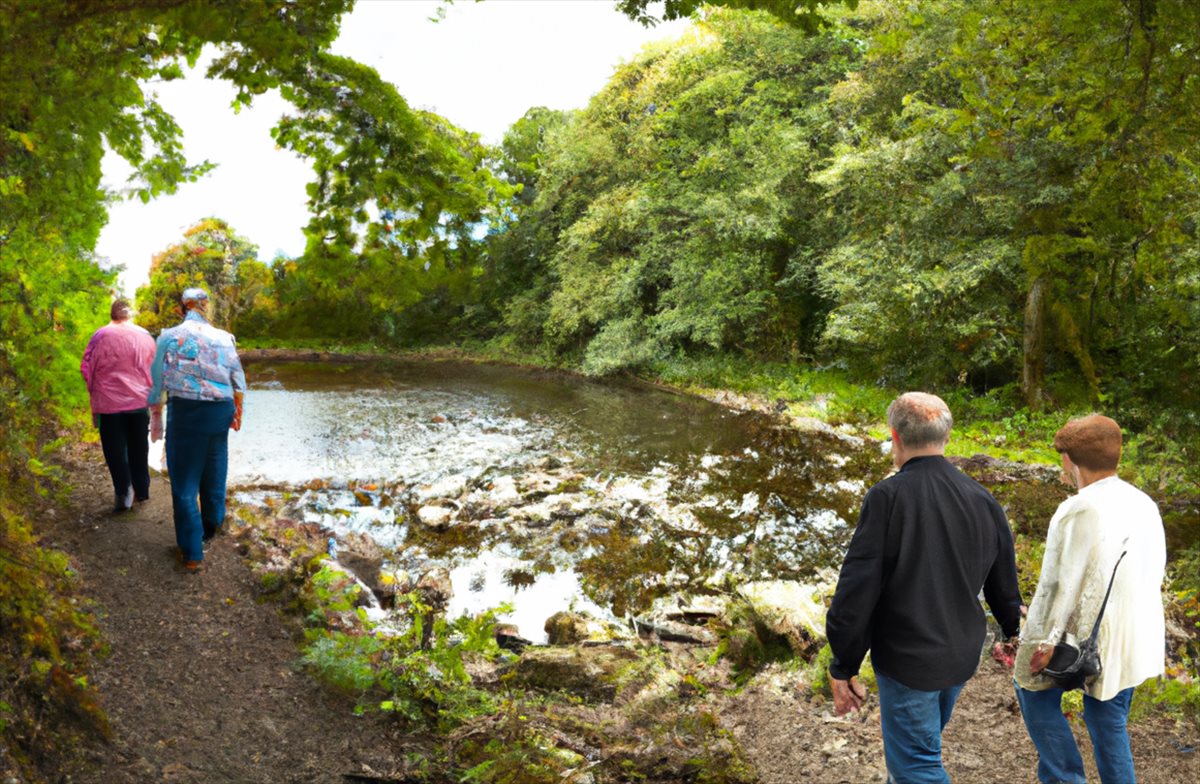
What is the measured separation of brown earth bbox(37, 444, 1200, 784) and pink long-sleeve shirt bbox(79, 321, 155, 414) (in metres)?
0.97

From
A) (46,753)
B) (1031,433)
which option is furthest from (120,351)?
(1031,433)

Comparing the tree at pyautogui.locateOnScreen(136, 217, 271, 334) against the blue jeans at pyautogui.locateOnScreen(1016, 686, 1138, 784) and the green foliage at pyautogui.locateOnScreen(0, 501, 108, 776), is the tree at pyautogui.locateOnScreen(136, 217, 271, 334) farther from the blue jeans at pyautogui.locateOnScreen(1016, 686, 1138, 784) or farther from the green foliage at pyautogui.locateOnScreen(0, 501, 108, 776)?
the blue jeans at pyautogui.locateOnScreen(1016, 686, 1138, 784)

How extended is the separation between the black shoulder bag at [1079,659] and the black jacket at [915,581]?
0.34 metres

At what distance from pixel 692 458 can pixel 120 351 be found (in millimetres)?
8383

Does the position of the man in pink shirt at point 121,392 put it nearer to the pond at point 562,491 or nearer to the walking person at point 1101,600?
the pond at point 562,491

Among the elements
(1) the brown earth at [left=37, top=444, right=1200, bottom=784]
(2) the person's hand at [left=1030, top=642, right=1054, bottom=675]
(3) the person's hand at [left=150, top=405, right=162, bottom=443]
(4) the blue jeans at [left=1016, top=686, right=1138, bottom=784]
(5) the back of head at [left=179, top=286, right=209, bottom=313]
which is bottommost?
(1) the brown earth at [left=37, top=444, right=1200, bottom=784]

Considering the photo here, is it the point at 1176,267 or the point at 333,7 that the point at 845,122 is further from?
the point at 333,7

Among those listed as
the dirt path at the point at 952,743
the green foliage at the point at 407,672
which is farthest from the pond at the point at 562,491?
the dirt path at the point at 952,743

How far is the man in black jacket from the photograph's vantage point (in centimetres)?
264

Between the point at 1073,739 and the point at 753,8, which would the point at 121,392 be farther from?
the point at 1073,739

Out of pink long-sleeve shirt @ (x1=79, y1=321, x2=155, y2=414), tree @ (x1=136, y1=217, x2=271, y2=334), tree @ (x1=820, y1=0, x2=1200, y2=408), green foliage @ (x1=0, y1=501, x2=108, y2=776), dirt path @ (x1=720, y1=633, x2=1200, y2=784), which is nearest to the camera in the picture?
green foliage @ (x1=0, y1=501, x2=108, y2=776)

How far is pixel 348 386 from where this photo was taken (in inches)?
818

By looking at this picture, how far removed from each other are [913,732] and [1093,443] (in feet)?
4.00

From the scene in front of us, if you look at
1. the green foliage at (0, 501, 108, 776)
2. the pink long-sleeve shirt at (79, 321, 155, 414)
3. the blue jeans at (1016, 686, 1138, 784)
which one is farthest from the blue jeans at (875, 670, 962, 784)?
the pink long-sleeve shirt at (79, 321, 155, 414)
